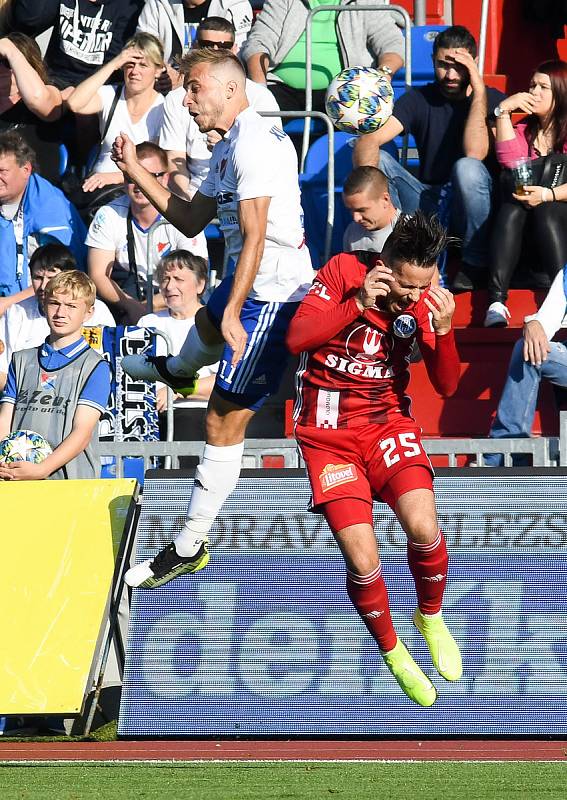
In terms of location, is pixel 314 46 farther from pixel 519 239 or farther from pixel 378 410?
pixel 378 410

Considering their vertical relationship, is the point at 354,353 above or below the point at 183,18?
above

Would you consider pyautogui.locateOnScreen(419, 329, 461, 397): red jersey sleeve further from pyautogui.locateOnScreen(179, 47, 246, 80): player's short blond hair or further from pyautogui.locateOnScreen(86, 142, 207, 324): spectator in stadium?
pyautogui.locateOnScreen(86, 142, 207, 324): spectator in stadium

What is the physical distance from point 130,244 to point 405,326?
445cm

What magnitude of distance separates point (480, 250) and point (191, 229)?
10.7 ft

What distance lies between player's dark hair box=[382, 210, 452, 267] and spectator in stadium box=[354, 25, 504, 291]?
369 cm

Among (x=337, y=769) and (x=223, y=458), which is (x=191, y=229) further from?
(x=337, y=769)

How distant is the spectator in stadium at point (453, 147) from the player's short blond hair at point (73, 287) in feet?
8.52

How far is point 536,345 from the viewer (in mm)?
7742

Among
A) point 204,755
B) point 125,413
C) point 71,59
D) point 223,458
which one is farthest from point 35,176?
point 204,755

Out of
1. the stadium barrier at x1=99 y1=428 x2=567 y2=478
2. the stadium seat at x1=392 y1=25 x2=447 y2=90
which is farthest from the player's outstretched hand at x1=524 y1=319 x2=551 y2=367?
the stadium seat at x1=392 y1=25 x2=447 y2=90

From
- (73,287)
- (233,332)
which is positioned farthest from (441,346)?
(73,287)

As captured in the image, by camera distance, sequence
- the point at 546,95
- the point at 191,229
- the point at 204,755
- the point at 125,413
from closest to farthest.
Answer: the point at 204,755
the point at 191,229
the point at 125,413
the point at 546,95

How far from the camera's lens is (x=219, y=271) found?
1079 centimetres

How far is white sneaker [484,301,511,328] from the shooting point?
872cm
